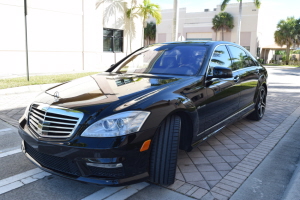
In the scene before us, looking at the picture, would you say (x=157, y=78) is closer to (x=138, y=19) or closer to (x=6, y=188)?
(x=6, y=188)

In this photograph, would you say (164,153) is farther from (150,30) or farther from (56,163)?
(150,30)

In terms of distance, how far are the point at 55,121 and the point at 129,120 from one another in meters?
0.69

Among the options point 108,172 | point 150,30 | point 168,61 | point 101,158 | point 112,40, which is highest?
point 150,30

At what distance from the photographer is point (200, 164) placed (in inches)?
139

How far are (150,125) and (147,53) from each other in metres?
2.01

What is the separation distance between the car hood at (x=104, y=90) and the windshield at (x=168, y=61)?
0.24m

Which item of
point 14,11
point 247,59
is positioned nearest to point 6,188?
point 247,59

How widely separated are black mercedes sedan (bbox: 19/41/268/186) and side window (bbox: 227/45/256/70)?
0.76 meters

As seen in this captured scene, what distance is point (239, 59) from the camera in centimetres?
472

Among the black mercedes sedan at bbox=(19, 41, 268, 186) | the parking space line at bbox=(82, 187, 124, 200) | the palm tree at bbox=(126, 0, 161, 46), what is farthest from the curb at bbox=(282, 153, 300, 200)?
the palm tree at bbox=(126, 0, 161, 46)

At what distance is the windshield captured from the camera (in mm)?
3629

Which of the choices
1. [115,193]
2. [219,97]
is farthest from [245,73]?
[115,193]

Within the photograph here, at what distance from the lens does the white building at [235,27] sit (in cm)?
4062

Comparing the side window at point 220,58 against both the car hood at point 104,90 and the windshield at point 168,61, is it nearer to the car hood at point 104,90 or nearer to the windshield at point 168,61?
the windshield at point 168,61
